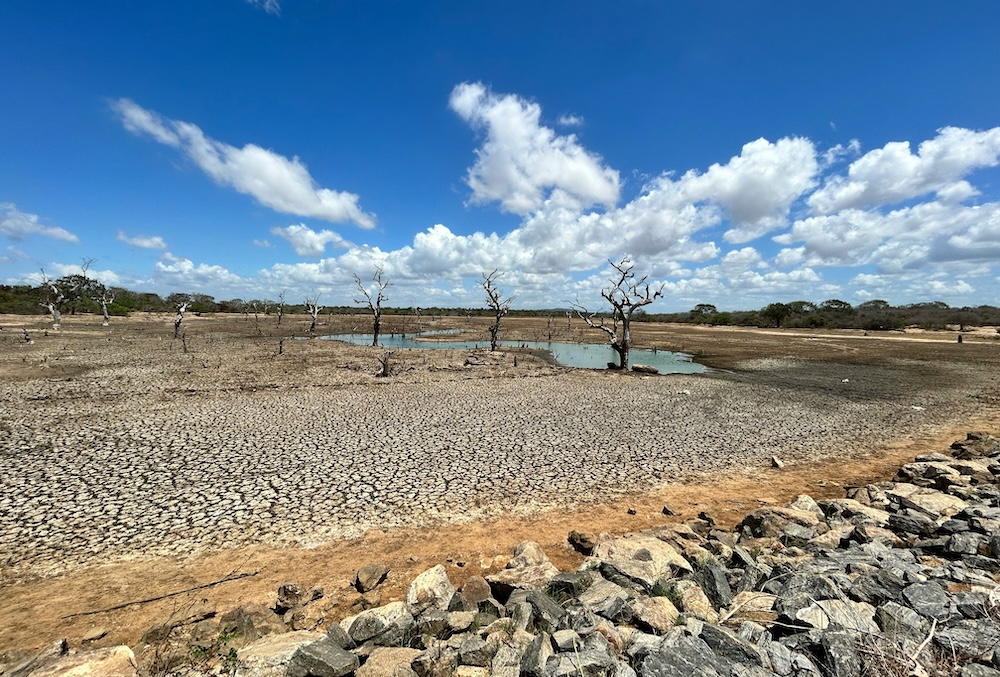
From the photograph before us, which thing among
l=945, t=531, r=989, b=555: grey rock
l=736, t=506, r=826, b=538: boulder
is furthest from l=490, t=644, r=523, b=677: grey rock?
l=945, t=531, r=989, b=555: grey rock

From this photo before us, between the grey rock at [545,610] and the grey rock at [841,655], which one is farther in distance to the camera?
the grey rock at [545,610]

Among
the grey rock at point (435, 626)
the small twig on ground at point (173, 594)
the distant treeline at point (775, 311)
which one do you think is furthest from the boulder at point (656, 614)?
the distant treeline at point (775, 311)

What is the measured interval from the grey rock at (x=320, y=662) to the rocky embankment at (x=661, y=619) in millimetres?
16

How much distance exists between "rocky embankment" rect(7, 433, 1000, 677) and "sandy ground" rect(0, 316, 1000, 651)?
1.16m

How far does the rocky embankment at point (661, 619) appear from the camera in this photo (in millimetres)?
4160

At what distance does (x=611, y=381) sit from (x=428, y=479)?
19576 millimetres

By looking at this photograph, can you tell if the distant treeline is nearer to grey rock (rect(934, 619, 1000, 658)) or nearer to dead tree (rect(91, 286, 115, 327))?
dead tree (rect(91, 286, 115, 327))

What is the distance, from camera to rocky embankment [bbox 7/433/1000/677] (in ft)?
13.6

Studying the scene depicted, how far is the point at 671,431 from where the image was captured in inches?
650

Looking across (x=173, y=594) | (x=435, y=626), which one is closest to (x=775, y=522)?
(x=435, y=626)

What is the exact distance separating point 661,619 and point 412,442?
10.6 m

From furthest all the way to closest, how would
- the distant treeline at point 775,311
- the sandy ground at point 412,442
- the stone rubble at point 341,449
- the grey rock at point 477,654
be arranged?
the distant treeline at point 775,311, the stone rubble at point 341,449, the sandy ground at point 412,442, the grey rock at point 477,654

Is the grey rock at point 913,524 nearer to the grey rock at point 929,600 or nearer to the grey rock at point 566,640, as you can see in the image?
the grey rock at point 929,600

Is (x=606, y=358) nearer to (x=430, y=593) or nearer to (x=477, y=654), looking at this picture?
(x=430, y=593)
